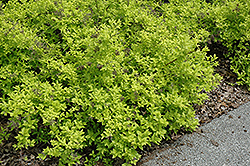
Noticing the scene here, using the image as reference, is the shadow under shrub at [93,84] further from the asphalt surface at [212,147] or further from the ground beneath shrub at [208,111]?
the asphalt surface at [212,147]

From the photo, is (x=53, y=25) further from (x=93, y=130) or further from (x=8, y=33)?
(x=93, y=130)

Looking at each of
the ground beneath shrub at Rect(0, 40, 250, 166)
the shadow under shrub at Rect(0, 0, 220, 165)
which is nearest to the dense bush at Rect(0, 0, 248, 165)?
the shadow under shrub at Rect(0, 0, 220, 165)

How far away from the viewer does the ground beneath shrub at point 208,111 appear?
3.14 meters

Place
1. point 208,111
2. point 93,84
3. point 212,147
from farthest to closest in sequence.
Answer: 1. point 208,111
2. point 212,147
3. point 93,84

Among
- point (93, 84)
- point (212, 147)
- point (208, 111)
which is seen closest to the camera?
point (93, 84)

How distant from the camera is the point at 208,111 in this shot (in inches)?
163

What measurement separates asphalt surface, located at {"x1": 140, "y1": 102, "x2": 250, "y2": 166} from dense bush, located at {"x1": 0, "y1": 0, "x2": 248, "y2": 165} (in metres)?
0.26

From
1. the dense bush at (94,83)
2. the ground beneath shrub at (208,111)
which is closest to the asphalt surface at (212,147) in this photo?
the ground beneath shrub at (208,111)

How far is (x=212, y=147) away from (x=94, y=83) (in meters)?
1.94

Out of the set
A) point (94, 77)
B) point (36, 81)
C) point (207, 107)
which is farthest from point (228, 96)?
point (36, 81)

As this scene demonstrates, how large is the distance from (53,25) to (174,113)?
2.47 m

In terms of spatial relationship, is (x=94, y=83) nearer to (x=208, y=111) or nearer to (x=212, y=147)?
(x=212, y=147)

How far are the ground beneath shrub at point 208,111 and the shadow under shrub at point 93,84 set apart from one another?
165 millimetres

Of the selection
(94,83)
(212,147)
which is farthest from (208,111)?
(94,83)
